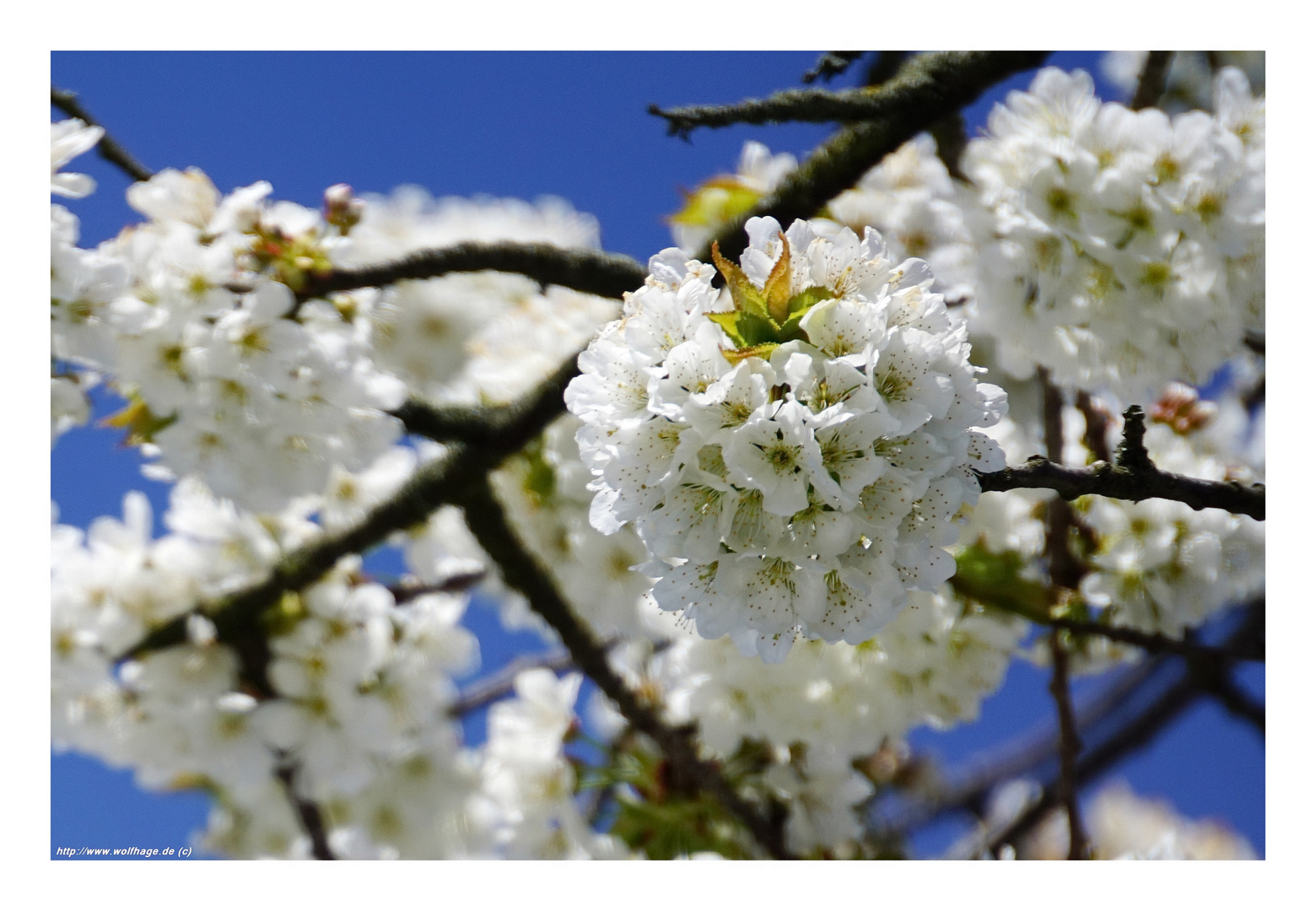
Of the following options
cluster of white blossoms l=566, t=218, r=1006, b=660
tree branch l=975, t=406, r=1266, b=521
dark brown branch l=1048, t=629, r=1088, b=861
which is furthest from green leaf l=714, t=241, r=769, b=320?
dark brown branch l=1048, t=629, r=1088, b=861

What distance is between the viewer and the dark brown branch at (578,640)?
5.75 ft

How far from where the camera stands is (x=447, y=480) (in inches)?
66.7

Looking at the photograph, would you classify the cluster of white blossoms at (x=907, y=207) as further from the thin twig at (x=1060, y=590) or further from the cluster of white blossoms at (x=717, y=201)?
the thin twig at (x=1060, y=590)

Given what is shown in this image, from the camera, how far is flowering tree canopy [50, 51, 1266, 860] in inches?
35.0

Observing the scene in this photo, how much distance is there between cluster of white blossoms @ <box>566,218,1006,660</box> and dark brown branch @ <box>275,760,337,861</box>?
1328mm

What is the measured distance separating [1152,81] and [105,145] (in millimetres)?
1689

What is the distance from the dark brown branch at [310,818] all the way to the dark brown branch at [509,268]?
3.20ft

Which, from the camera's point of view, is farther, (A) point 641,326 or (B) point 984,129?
(B) point 984,129
